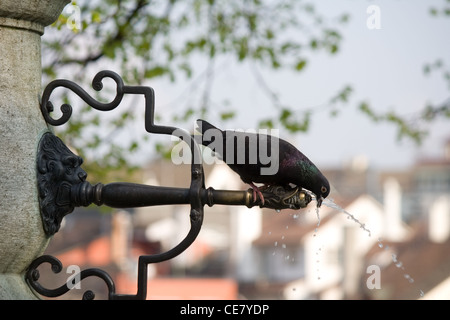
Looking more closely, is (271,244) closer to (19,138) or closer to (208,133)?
(208,133)

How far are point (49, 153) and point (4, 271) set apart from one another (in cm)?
41

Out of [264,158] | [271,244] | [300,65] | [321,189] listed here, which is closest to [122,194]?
[264,158]

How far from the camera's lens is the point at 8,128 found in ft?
8.88

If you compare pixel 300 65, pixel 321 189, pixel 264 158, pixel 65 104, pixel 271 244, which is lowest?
pixel 271 244

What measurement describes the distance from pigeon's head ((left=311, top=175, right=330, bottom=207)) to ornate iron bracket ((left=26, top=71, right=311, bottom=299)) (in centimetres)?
6

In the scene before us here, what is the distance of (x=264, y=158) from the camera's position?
111 inches

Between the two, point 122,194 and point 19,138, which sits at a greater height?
point 19,138

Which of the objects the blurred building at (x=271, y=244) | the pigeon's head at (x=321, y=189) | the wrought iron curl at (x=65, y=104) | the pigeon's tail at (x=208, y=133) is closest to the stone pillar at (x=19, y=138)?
the wrought iron curl at (x=65, y=104)

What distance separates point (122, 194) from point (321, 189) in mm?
665

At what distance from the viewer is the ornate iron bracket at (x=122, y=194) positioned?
270 centimetres

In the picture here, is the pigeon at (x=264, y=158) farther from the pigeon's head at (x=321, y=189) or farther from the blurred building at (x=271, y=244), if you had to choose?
the blurred building at (x=271, y=244)

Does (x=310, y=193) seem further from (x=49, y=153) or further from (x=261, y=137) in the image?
(x=49, y=153)
